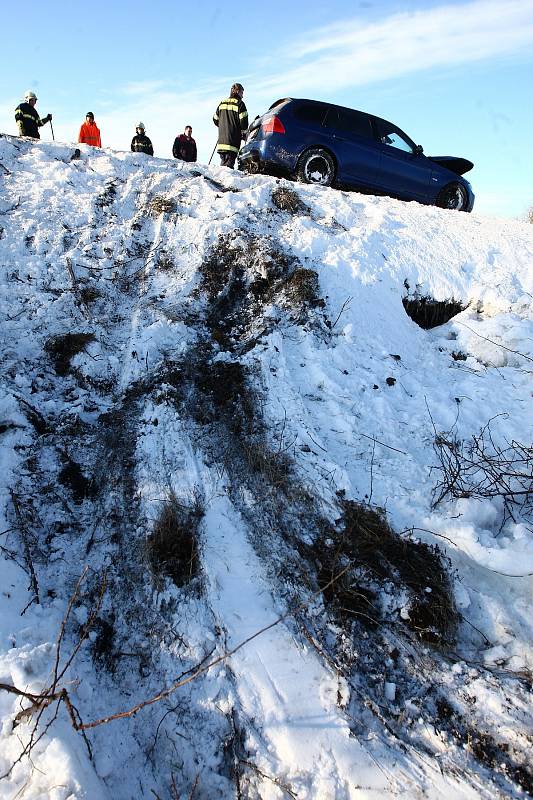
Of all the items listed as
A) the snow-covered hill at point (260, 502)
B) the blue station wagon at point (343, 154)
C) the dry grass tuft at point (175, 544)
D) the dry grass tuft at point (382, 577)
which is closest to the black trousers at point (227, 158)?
the blue station wagon at point (343, 154)

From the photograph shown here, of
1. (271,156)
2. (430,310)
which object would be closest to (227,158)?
(271,156)

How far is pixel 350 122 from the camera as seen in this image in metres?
8.98

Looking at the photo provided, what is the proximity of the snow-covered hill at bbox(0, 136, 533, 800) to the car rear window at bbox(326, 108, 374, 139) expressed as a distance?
8.47ft

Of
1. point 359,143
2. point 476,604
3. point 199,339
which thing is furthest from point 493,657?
point 359,143

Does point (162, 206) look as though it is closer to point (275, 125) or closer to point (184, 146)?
point (275, 125)

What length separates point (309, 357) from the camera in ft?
18.1

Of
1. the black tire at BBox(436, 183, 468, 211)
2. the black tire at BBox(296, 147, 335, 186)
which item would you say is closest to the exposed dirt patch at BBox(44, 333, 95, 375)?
the black tire at BBox(296, 147, 335, 186)

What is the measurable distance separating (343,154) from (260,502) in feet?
25.0

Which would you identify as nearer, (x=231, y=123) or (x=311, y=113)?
(x=311, y=113)

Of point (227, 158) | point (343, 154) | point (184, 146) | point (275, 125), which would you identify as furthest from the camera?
point (184, 146)

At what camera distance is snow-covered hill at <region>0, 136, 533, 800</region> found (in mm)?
2703

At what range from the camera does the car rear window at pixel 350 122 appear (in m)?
8.90

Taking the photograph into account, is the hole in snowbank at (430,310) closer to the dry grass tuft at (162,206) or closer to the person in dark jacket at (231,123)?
the dry grass tuft at (162,206)

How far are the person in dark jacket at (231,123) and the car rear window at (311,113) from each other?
1384mm
